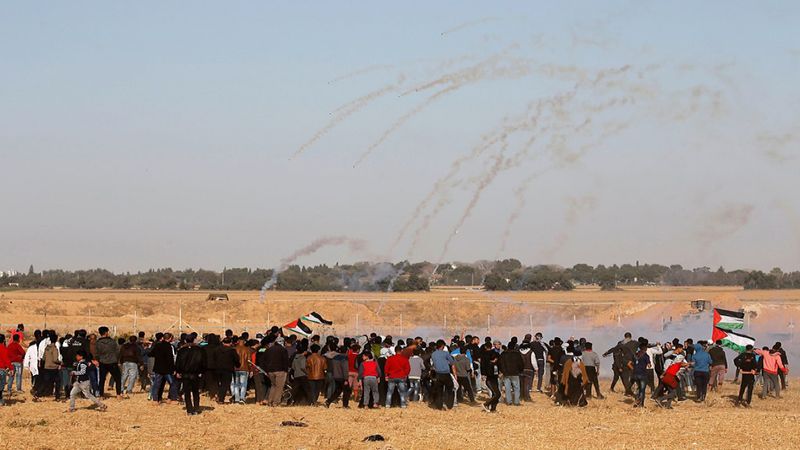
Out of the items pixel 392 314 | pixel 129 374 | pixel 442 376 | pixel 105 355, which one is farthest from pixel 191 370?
pixel 392 314

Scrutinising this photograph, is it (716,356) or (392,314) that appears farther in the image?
(392,314)

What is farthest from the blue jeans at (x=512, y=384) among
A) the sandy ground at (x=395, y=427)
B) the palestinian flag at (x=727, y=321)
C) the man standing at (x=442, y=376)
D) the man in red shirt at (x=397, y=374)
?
the palestinian flag at (x=727, y=321)

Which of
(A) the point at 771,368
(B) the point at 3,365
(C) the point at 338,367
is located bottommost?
(B) the point at 3,365

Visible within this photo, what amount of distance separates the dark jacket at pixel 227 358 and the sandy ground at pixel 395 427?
87 cm

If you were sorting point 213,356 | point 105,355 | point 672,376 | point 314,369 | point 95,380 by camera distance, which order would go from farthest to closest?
point 672,376 → point 105,355 → point 95,380 → point 314,369 → point 213,356

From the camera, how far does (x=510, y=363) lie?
78.7 ft

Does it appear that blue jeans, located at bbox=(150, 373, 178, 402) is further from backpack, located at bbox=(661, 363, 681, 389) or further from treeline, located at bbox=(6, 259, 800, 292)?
treeline, located at bbox=(6, 259, 800, 292)

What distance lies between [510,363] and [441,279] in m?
138

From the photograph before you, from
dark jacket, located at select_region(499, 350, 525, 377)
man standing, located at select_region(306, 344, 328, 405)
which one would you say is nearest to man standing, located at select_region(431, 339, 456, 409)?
dark jacket, located at select_region(499, 350, 525, 377)

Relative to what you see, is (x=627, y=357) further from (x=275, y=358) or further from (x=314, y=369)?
(x=275, y=358)

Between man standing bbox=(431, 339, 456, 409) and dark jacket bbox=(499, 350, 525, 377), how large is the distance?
1418mm

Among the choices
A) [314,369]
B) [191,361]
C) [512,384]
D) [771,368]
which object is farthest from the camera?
[771,368]

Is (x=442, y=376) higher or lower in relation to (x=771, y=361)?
lower

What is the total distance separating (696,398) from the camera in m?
26.0
